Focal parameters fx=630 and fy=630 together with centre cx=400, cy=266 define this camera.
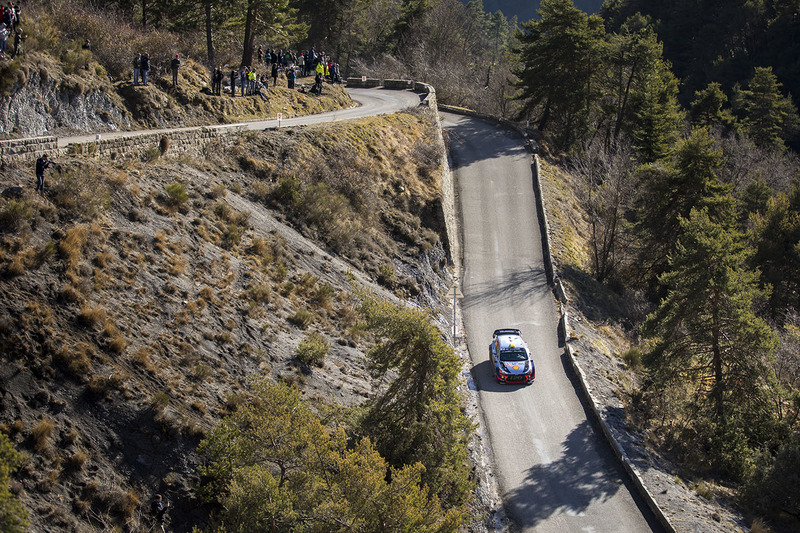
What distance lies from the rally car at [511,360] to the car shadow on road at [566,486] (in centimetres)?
321

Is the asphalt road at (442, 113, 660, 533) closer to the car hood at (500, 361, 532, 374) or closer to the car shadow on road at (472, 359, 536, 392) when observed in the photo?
the car shadow on road at (472, 359, 536, 392)

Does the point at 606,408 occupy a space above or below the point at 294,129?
below

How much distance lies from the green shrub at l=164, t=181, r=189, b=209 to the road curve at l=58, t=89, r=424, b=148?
8.42 ft

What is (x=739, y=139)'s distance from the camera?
59.6 meters

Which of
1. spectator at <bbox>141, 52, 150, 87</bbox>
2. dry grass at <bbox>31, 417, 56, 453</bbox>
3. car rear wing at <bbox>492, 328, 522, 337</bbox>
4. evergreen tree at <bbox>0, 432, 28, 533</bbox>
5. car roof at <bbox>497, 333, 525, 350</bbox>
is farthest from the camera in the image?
car rear wing at <bbox>492, 328, 522, 337</bbox>

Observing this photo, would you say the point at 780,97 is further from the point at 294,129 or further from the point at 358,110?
the point at 294,129

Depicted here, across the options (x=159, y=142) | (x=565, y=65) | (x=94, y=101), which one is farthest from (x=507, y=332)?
(x=565, y=65)

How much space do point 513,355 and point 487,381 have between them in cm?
135

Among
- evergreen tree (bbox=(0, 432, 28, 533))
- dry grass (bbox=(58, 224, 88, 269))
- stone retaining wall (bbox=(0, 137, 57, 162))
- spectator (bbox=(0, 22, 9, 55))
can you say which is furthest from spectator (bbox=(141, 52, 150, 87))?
evergreen tree (bbox=(0, 432, 28, 533))

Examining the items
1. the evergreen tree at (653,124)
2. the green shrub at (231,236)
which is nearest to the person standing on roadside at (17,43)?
the green shrub at (231,236)

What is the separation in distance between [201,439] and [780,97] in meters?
71.3

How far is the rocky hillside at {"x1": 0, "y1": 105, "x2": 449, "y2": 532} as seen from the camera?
1134 cm

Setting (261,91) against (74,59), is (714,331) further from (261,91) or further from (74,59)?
(74,59)

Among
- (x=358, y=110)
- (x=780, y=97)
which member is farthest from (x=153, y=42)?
(x=780, y=97)
